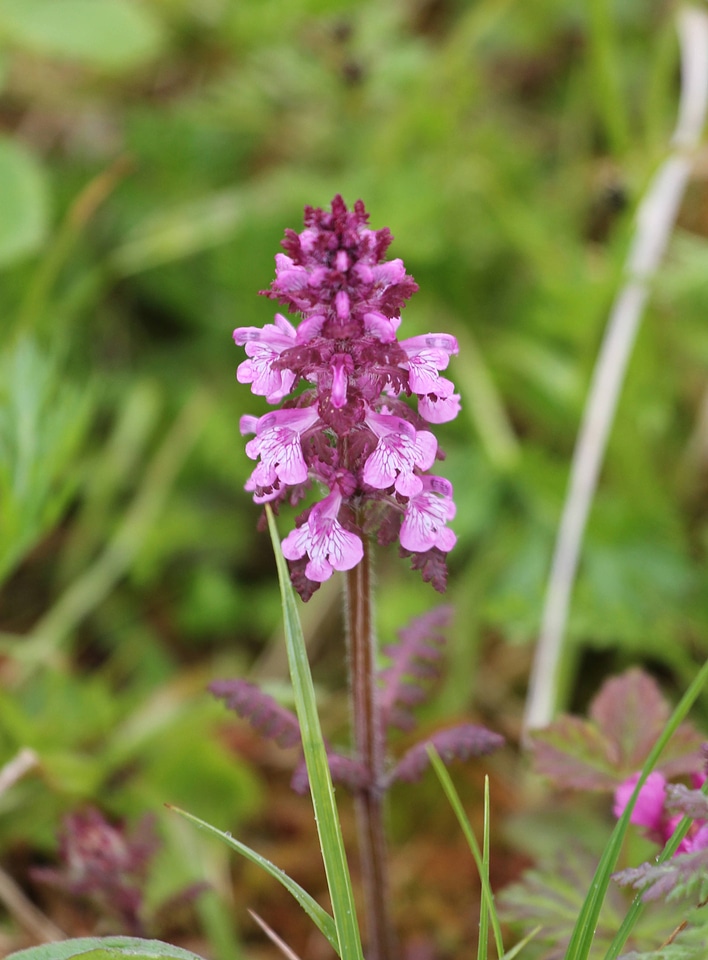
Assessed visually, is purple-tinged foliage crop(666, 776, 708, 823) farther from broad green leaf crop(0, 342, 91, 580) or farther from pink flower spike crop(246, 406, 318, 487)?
broad green leaf crop(0, 342, 91, 580)

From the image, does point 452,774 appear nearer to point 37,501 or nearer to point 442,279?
point 37,501

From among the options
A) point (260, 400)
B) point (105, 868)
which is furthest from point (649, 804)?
point (260, 400)

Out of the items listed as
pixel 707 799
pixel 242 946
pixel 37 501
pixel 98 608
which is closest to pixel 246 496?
pixel 98 608

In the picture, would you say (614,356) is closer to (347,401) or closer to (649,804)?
(649,804)

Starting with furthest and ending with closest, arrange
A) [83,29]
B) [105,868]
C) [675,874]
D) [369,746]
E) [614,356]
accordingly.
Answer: [83,29]
[614,356]
[105,868]
[369,746]
[675,874]

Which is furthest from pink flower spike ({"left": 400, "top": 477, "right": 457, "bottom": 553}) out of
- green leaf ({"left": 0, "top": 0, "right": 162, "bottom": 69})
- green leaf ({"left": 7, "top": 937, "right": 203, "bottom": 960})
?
green leaf ({"left": 0, "top": 0, "right": 162, "bottom": 69})

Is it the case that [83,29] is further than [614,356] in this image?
Yes

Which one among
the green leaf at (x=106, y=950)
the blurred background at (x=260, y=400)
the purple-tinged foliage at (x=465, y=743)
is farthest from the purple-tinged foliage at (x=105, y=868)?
the purple-tinged foliage at (x=465, y=743)
